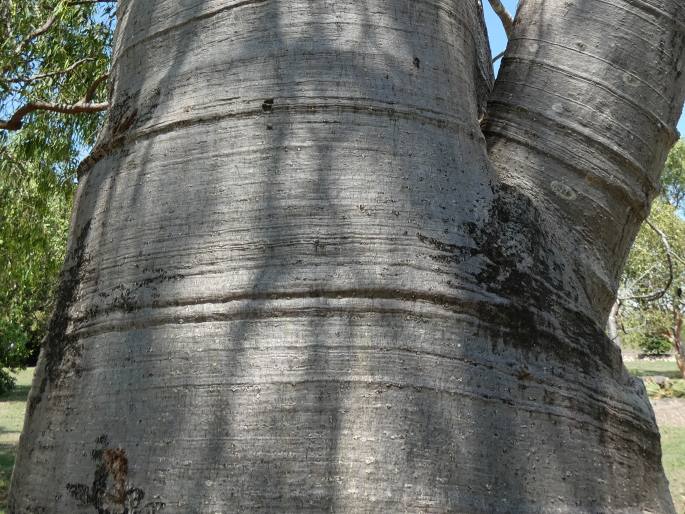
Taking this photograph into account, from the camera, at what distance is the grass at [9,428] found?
297 inches

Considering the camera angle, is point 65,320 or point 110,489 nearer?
point 110,489

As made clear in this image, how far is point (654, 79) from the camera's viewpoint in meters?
1.56

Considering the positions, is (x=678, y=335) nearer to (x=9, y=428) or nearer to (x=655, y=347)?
(x=655, y=347)

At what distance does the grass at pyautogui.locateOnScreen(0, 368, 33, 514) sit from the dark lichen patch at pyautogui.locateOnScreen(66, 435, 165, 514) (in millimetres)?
3438

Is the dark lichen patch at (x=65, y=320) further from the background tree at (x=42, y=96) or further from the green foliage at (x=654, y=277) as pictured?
the green foliage at (x=654, y=277)

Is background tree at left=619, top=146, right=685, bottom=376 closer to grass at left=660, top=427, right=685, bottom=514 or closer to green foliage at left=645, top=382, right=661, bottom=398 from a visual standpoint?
green foliage at left=645, top=382, right=661, bottom=398

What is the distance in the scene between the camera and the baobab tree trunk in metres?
1.05

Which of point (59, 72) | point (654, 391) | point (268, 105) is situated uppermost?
point (654, 391)

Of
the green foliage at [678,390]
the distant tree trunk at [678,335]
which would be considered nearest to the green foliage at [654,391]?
the green foliage at [678,390]

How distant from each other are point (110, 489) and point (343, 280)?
48 centimetres

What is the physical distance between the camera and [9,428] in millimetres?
11766

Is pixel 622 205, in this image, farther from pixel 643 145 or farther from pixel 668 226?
pixel 668 226

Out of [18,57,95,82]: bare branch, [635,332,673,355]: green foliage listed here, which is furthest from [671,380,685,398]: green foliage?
[18,57,95,82]: bare branch

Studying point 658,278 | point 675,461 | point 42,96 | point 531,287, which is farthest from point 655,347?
point 531,287
